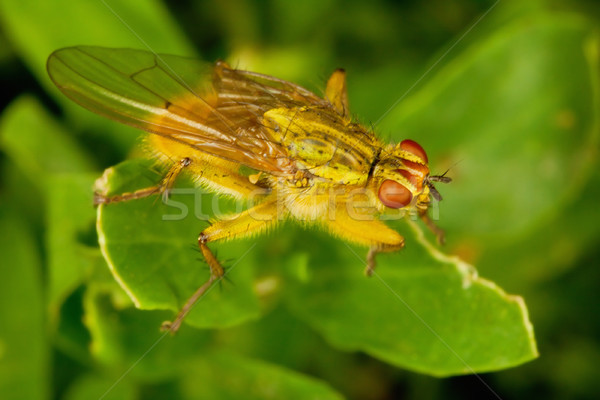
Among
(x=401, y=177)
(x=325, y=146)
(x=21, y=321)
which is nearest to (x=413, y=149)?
(x=401, y=177)

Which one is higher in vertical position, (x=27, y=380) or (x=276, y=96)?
(x=276, y=96)

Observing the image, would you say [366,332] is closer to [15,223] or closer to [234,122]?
[234,122]

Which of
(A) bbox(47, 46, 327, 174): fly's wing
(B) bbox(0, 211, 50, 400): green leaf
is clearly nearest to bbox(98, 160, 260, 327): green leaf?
(A) bbox(47, 46, 327, 174): fly's wing

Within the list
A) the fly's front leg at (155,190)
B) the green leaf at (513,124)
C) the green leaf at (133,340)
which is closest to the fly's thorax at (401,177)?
the green leaf at (513,124)

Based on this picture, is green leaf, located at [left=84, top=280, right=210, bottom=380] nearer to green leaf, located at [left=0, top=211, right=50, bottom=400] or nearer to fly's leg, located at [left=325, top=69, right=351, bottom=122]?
green leaf, located at [left=0, top=211, right=50, bottom=400]

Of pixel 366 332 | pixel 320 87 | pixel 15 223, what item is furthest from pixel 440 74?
pixel 15 223

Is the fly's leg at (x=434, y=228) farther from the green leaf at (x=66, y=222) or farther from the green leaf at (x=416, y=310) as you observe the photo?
the green leaf at (x=66, y=222)

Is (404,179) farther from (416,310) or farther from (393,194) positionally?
(416,310)
